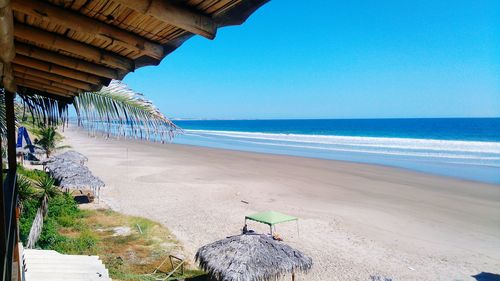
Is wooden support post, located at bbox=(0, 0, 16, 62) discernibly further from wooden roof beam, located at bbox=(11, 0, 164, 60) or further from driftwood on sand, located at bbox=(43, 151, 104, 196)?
driftwood on sand, located at bbox=(43, 151, 104, 196)

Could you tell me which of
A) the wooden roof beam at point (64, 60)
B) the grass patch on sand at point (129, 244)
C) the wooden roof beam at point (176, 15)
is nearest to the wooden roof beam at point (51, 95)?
the wooden roof beam at point (64, 60)

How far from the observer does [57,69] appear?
2570mm

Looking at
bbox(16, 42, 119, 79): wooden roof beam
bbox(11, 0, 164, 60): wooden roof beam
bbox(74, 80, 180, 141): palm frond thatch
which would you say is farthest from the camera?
bbox(74, 80, 180, 141): palm frond thatch

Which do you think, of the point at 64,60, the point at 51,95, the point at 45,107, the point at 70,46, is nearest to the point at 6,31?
the point at 70,46

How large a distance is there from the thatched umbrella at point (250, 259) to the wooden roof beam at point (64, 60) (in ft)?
15.9

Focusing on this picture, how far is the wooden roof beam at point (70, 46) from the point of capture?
1.81m

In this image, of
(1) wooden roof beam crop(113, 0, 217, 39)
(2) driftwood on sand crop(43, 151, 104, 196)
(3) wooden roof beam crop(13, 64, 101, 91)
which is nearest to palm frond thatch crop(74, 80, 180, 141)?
(3) wooden roof beam crop(13, 64, 101, 91)

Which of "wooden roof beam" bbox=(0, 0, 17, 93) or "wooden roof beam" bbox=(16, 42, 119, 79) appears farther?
"wooden roof beam" bbox=(16, 42, 119, 79)

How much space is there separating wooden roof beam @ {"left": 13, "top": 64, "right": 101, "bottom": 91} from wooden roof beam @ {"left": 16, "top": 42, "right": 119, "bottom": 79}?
1.69ft

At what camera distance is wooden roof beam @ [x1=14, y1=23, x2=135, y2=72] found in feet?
5.95

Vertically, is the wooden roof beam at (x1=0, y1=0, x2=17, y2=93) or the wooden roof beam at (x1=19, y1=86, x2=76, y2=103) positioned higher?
the wooden roof beam at (x1=0, y1=0, x2=17, y2=93)

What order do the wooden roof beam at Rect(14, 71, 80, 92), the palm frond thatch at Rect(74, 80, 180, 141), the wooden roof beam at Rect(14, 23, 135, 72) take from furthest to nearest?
the palm frond thatch at Rect(74, 80, 180, 141) < the wooden roof beam at Rect(14, 71, 80, 92) < the wooden roof beam at Rect(14, 23, 135, 72)

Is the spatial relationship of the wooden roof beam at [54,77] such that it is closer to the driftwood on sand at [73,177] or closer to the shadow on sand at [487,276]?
the shadow on sand at [487,276]

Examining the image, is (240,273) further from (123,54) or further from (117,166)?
(117,166)
